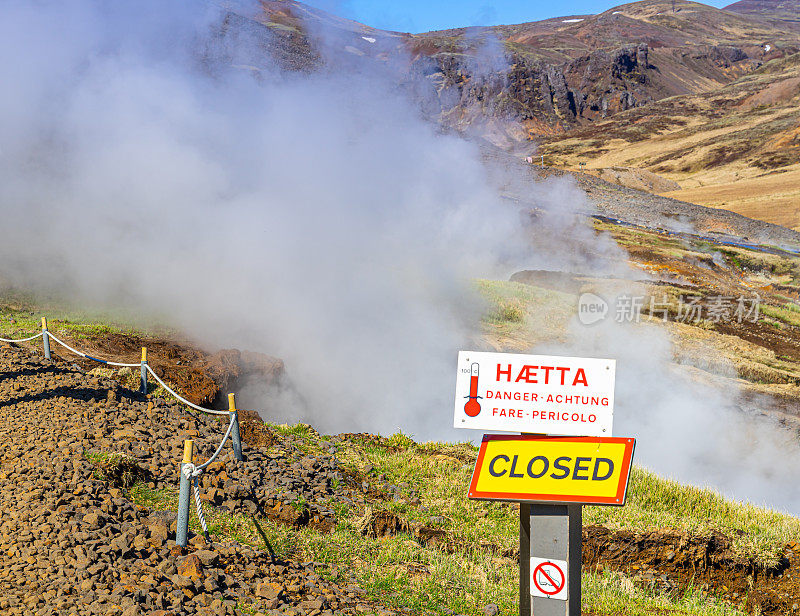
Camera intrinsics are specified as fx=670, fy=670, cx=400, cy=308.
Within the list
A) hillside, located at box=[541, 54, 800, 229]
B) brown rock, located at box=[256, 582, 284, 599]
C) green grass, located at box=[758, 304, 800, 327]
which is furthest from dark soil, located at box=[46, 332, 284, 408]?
hillside, located at box=[541, 54, 800, 229]

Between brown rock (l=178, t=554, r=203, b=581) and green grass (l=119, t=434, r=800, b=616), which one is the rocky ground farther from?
green grass (l=119, t=434, r=800, b=616)

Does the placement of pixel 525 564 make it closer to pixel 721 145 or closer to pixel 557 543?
pixel 557 543

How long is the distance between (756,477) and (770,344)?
297 inches

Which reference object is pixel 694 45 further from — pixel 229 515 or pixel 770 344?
pixel 229 515

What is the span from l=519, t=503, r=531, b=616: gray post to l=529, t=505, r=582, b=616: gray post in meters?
0.03

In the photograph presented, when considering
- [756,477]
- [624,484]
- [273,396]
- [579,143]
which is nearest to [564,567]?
[624,484]

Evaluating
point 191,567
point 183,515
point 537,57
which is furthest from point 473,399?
point 537,57

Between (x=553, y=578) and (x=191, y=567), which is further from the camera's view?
(x=191, y=567)

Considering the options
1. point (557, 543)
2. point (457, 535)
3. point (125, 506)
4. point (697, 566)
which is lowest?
point (697, 566)

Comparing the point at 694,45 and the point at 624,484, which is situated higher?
the point at 694,45

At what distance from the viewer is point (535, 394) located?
126 inches

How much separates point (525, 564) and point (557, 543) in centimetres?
18

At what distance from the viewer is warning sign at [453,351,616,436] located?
3.16 metres

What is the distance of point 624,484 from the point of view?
3004 mm
